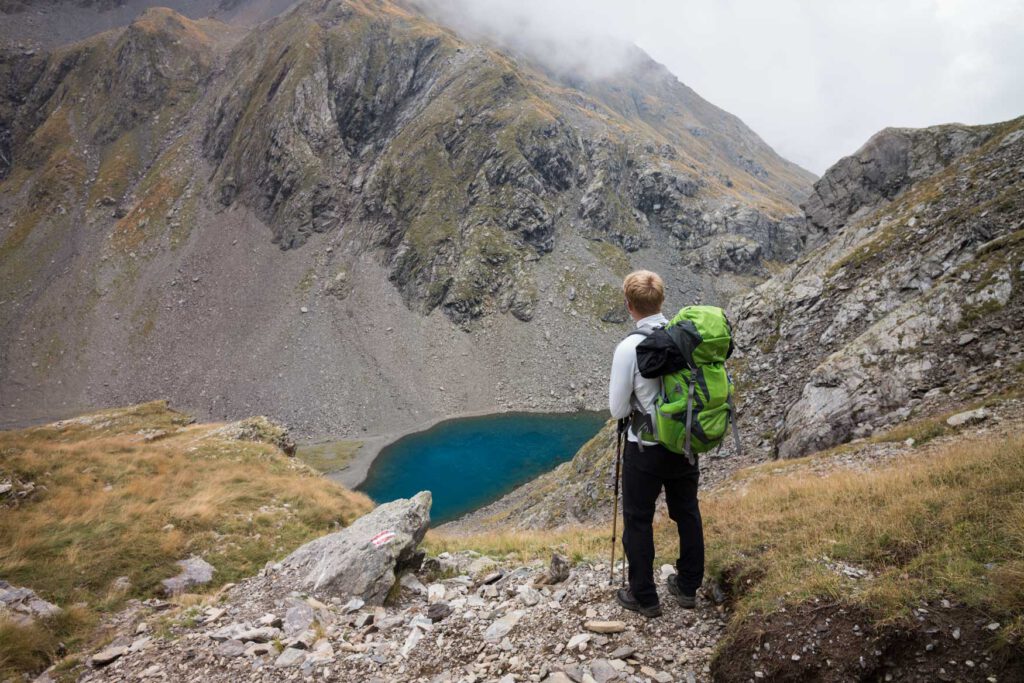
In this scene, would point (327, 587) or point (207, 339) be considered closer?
point (327, 587)

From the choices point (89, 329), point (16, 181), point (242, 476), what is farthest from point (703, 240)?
point (16, 181)

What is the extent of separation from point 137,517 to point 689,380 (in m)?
15.2

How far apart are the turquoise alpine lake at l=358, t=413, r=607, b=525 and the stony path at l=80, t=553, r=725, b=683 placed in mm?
46704

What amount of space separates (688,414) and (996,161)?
90.2ft

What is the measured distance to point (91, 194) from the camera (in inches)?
5655

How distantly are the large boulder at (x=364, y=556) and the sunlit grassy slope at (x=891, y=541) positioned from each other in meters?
3.67

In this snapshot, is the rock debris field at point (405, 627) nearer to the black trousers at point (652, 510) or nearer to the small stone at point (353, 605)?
the small stone at point (353, 605)

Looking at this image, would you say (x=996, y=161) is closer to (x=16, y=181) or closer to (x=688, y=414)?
(x=688, y=414)

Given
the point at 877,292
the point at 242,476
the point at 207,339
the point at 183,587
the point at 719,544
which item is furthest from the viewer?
the point at 207,339

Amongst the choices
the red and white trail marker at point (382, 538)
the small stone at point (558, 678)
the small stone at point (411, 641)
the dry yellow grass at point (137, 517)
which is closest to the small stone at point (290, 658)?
the small stone at point (411, 641)

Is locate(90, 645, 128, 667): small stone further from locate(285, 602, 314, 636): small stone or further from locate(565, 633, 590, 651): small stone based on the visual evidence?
locate(565, 633, 590, 651): small stone

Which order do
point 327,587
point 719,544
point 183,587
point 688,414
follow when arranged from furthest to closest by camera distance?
point 183,587
point 327,587
point 719,544
point 688,414

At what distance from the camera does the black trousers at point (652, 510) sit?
209 inches

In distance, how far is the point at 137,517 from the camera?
1273 cm
